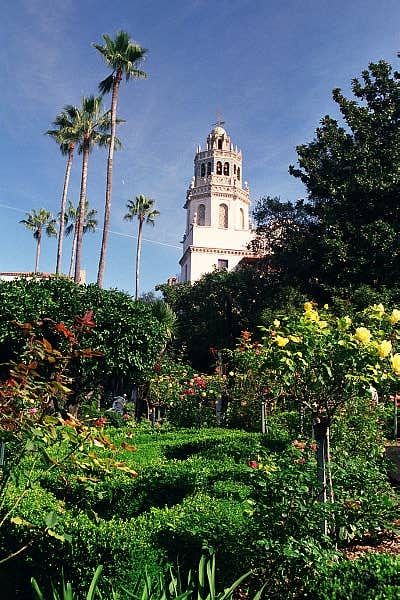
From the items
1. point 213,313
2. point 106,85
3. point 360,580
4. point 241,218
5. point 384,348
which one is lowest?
point 360,580

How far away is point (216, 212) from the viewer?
4888 centimetres

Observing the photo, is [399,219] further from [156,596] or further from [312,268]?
[156,596]

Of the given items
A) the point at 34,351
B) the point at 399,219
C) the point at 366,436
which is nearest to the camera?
the point at 34,351

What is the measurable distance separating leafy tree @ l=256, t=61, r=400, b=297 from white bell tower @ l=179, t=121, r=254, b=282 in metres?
21.5

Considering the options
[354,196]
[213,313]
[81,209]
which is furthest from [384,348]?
[213,313]

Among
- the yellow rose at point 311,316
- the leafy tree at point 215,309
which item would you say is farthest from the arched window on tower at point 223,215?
the yellow rose at point 311,316

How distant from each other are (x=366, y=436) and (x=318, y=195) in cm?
1497

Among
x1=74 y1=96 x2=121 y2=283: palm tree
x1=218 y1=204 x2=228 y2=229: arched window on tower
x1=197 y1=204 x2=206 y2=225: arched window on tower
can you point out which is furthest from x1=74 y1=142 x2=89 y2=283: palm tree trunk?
x1=218 y1=204 x2=228 y2=229: arched window on tower

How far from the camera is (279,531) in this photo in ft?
11.9

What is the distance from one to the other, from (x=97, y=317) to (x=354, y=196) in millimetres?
11782

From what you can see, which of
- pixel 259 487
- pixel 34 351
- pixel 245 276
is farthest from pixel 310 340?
pixel 245 276

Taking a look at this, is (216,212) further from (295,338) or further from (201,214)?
(295,338)

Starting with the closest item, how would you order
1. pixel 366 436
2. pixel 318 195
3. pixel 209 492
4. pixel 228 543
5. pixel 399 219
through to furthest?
1. pixel 228 543
2. pixel 209 492
3. pixel 366 436
4. pixel 399 219
5. pixel 318 195

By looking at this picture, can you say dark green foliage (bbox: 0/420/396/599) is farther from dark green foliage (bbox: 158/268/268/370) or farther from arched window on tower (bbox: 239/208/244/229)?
arched window on tower (bbox: 239/208/244/229)
